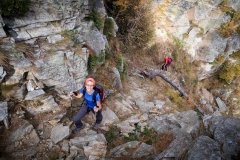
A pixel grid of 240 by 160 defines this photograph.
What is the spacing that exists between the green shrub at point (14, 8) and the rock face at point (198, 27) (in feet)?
33.4

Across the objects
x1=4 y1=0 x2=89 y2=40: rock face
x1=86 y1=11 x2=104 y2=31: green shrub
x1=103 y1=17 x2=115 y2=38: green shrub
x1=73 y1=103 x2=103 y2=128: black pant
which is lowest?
x1=73 y1=103 x2=103 y2=128: black pant

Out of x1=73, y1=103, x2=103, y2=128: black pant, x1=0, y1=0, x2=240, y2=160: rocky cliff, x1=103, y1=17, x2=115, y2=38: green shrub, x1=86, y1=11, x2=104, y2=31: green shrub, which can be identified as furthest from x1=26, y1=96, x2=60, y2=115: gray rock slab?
x1=103, y1=17, x2=115, y2=38: green shrub

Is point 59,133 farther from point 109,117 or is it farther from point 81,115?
point 109,117

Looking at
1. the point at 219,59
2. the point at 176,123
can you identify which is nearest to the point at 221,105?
the point at 219,59

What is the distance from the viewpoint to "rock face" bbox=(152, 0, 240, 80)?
707 inches

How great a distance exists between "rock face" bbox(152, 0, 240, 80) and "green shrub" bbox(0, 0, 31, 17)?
10.2m

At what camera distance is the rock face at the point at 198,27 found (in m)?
18.0

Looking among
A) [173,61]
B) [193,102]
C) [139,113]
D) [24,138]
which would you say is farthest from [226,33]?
[24,138]

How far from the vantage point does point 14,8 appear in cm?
895

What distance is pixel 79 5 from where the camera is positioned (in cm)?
1114

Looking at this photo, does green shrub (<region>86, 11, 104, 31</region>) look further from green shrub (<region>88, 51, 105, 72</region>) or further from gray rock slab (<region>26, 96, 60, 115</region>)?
gray rock slab (<region>26, 96, 60, 115</region>)

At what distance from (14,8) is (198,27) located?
42.0ft

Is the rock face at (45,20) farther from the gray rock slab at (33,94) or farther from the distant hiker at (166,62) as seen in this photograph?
the distant hiker at (166,62)

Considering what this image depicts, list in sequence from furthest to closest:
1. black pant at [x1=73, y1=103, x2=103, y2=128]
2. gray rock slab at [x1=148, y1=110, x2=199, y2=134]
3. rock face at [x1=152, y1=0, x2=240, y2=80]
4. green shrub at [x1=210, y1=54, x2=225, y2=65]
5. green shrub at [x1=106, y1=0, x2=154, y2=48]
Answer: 1. green shrub at [x1=210, y1=54, x2=225, y2=65]
2. rock face at [x1=152, y1=0, x2=240, y2=80]
3. green shrub at [x1=106, y1=0, x2=154, y2=48]
4. gray rock slab at [x1=148, y1=110, x2=199, y2=134]
5. black pant at [x1=73, y1=103, x2=103, y2=128]
